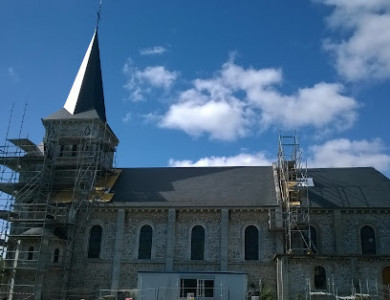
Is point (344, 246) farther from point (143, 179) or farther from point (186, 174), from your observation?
point (143, 179)

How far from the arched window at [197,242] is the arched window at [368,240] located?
36.2 feet

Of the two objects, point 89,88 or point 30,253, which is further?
point 89,88

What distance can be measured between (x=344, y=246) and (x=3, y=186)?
2523 centimetres

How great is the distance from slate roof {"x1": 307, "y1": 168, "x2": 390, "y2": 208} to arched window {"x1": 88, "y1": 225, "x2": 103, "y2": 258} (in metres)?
15.6

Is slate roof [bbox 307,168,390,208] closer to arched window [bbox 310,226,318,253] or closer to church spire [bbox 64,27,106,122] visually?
arched window [bbox 310,226,318,253]

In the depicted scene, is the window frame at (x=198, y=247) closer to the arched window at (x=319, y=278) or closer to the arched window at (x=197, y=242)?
the arched window at (x=197, y=242)

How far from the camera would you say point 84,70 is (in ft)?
140

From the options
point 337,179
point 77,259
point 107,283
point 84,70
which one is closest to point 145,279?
point 107,283

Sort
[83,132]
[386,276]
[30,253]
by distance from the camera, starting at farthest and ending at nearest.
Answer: [83,132] → [30,253] → [386,276]

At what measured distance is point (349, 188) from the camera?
33875 millimetres

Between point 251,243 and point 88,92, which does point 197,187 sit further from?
point 88,92

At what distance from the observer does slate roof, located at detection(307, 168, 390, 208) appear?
3189 centimetres

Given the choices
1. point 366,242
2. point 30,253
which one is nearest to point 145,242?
point 30,253

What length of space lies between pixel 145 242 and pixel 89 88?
16.7m
